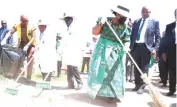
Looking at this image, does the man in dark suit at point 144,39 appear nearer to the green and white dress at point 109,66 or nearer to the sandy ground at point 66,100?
the sandy ground at point 66,100

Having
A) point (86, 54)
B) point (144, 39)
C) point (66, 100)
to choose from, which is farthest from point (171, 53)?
point (86, 54)

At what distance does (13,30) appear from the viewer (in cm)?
1005

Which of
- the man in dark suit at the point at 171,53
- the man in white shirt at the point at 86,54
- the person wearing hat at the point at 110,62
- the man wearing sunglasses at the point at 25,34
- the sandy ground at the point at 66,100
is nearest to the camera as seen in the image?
the sandy ground at the point at 66,100

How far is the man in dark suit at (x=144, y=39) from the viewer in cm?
827

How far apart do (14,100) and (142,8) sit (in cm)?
336

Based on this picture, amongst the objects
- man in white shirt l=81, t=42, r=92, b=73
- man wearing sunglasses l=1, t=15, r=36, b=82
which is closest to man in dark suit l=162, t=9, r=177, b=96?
man wearing sunglasses l=1, t=15, r=36, b=82

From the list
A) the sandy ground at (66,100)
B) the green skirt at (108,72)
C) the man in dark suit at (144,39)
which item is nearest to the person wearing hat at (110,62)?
the green skirt at (108,72)

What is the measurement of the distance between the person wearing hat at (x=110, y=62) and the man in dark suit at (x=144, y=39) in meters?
1.24

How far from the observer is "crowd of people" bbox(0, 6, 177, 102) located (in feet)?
23.2

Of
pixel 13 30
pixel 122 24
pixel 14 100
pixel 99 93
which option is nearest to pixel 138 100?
pixel 99 93

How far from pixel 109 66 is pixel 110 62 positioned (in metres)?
0.08

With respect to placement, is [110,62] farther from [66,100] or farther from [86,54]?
[86,54]

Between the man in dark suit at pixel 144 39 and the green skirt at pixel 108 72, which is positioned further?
the man in dark suit at pixel 144 39

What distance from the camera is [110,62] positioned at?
7082 mm
